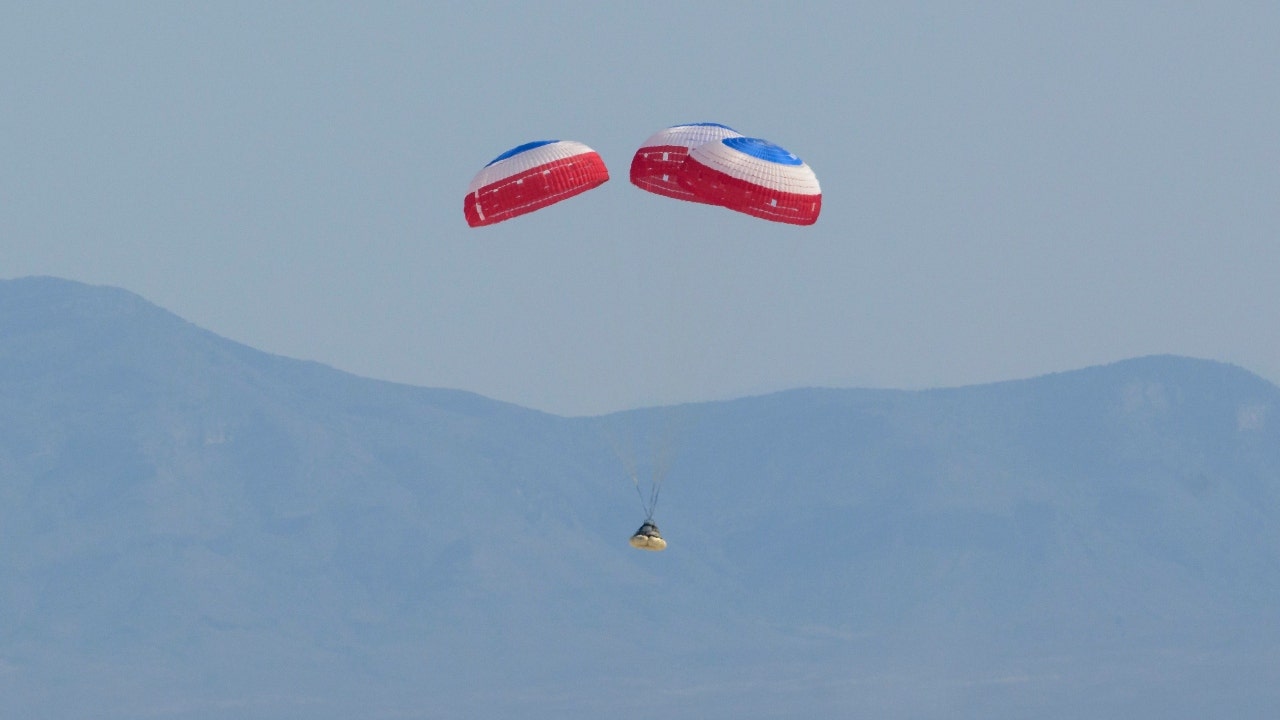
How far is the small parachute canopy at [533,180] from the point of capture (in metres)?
65.1

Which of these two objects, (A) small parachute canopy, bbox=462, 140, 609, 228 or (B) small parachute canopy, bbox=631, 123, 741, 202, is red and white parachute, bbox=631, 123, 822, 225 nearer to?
(B) small parachute canopy, bbox=631, 123, 741, 202

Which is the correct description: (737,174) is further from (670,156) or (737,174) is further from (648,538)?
(648,538)

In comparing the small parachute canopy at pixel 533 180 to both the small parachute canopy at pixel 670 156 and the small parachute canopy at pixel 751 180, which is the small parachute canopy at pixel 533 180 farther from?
the small parachute canopy at pixel 751 180

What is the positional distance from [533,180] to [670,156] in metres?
4.26

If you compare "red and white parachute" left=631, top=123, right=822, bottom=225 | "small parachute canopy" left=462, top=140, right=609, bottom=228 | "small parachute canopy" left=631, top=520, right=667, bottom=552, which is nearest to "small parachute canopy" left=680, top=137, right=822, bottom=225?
"red and white parachute" left=631, top=123, right=822, bottom=225

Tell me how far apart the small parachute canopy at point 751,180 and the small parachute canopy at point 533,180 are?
2878mm

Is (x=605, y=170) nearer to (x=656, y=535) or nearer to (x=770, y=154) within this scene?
(x=770, y=154)

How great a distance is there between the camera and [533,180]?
65.2 metres

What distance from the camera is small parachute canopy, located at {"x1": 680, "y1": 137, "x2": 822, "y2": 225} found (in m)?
64.5

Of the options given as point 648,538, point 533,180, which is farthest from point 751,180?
point 648,538

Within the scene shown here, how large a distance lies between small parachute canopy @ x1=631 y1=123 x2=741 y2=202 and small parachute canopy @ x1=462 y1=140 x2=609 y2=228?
5.37 feet

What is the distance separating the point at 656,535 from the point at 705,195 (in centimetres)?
963

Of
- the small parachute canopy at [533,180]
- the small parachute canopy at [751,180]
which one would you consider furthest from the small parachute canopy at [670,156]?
the small parachute canopy at [533,180]

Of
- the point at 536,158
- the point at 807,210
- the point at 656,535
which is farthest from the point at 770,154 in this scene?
the point at 656,535
